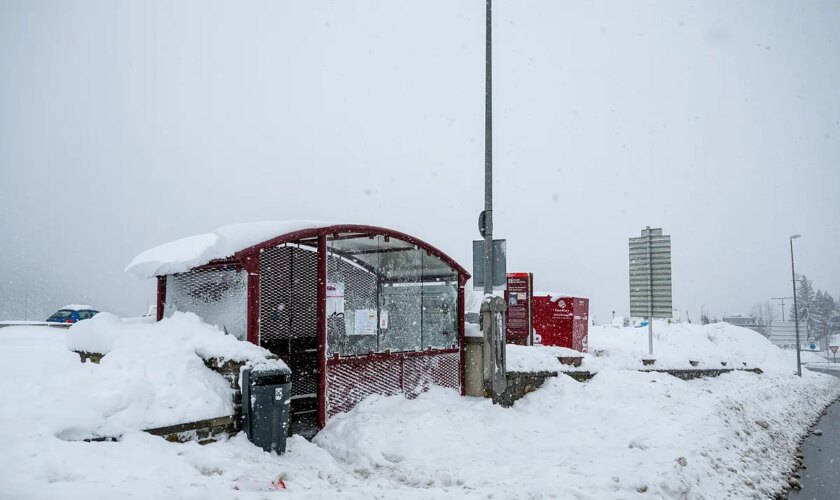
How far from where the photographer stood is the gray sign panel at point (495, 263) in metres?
11.9

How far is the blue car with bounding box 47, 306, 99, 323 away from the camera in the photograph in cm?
3054

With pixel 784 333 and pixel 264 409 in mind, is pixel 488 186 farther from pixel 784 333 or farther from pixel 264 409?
pixel 784 333

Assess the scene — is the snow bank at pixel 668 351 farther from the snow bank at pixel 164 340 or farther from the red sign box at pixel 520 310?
the snow bank at pixel 164 340

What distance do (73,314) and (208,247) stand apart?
2670 cm

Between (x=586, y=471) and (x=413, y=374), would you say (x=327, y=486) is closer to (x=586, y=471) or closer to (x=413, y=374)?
(x=586, y=471)

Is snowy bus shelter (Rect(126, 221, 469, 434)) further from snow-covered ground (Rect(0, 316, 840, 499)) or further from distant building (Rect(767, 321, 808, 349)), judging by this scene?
distant building (Rect(767, 321, 808, 349))

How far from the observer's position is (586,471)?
788cm

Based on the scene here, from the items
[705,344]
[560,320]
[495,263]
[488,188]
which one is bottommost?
[705,344]

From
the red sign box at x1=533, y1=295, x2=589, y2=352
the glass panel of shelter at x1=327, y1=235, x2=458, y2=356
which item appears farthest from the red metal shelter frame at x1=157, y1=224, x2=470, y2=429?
the red sign box at x1=533, y1=295, x2=589, y2=352

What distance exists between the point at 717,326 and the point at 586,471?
40.8 meters

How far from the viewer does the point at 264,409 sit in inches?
311

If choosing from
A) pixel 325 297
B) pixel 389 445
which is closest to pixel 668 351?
pixel 389 445

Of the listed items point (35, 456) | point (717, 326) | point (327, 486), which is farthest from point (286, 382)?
point (717, 326)

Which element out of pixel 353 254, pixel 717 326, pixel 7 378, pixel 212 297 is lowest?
pixel 717 326
